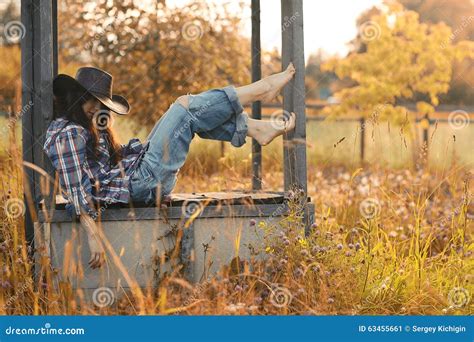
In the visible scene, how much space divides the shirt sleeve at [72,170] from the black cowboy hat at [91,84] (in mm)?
242

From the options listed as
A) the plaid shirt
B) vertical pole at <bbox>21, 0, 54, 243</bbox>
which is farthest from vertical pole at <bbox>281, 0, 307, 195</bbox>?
vertical pole at <bbox>21, 0, 54, 243</bbox>

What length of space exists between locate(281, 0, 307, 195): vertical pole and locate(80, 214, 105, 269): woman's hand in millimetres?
963

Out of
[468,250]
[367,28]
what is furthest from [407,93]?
[468,250]

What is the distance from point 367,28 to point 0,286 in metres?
4.73

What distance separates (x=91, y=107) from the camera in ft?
11.6

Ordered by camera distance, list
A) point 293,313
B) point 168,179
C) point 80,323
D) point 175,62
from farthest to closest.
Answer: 1. point 175,62
2. point 168,179
3. point 293,313
4. point 80,323

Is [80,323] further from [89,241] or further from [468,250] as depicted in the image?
[468,250]

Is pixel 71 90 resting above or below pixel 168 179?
above

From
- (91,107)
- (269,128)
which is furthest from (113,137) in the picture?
(269,128)

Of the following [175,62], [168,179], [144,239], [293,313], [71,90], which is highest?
[175,62]

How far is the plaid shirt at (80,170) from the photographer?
337 cm

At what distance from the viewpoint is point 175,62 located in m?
7.14

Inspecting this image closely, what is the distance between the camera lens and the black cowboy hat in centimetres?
352

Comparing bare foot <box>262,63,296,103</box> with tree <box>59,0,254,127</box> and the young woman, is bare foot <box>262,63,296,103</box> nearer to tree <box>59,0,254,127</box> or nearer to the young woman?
the young woman
